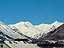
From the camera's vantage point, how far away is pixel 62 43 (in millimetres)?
115812

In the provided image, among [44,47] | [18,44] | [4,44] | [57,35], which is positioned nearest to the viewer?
[4,44]

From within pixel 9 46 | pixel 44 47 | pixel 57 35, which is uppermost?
pixel 57 35

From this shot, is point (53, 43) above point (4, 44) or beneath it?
above

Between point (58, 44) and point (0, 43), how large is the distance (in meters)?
37.1

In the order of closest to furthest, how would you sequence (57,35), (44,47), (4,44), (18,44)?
(4,44)
(18,44)
(44,47)
(57,35)

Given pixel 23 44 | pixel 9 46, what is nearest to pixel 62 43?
pixel 23 44

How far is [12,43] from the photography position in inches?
3231

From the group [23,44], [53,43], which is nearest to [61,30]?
[53,43]

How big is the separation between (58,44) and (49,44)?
7.56 feet

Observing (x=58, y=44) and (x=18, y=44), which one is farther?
(x=58, y=44)

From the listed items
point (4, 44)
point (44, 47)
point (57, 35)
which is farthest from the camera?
point (57, 35)

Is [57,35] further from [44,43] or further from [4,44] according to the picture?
[4,44]

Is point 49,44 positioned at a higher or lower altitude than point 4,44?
higher

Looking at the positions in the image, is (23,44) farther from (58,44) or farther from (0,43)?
(58,44)
